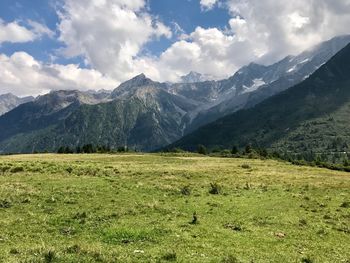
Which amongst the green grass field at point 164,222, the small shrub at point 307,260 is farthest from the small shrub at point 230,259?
the small shrub at point 307,260

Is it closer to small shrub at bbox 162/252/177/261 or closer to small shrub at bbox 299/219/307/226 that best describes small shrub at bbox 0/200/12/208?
small shrub at bbox 162/252/177/261

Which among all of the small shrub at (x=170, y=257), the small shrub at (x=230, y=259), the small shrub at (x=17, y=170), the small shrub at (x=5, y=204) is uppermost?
the small shrub at (x=17, y=170)

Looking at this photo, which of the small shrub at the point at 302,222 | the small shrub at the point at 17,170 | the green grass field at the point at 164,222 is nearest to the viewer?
the green grass field at the point at 164,222

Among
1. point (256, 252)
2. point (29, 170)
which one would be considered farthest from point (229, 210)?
point (29, 170)

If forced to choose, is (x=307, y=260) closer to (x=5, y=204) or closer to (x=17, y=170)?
(x=5, y=204)

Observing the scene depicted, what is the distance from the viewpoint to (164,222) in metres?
29.8

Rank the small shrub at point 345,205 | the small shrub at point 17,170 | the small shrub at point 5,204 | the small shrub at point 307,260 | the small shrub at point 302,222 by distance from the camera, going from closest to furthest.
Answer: the small shrub at point 307,260
the small shrub at point 302,222
the small shrub at point 5,204
the small shrub at point 345,205
the small shrub at point 17,170

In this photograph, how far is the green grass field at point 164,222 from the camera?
70.8 ft

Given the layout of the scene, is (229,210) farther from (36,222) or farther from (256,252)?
(36,222)

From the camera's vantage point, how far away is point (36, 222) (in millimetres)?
27906

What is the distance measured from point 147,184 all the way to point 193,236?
24.0 metres

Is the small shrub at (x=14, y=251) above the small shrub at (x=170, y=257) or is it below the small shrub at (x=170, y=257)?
above

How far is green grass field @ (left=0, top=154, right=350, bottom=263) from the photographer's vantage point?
2158 cm

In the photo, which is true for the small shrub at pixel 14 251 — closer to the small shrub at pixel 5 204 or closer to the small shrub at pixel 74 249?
the small shrub at pixel 74 249
